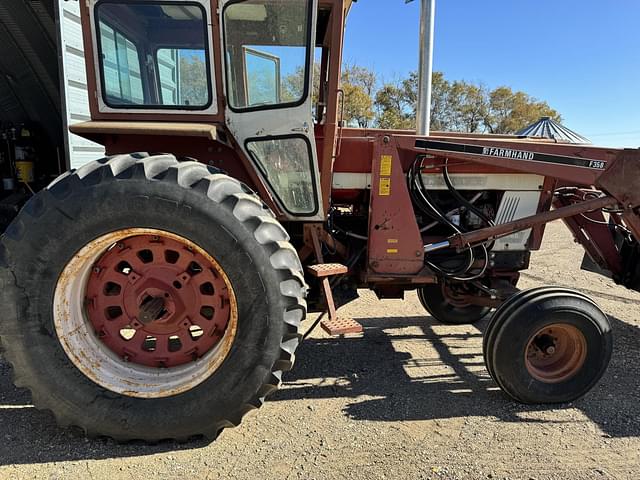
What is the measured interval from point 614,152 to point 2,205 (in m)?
5.36

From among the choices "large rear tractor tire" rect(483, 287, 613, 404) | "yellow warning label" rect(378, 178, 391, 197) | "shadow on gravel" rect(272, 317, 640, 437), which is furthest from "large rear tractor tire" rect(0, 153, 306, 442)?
"large rear tractor tire" rect(483, 287, 613, 404)

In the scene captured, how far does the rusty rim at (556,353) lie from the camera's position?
2689 millimetres

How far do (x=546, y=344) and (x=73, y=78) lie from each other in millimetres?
4221

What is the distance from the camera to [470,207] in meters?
3.14

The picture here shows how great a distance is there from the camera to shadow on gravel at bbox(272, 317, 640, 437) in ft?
8.56

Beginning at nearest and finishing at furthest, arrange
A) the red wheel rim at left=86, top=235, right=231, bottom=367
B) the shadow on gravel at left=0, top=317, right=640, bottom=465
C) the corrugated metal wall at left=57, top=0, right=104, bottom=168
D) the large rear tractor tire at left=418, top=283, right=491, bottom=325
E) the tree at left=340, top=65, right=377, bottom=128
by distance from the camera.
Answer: the shadow on gravel at left=0, top=317, right=640, bottom=465 → the red wheel rim at left=86, top=235, right=231, bottom=367 → the corrugated metal wall at left=57, top=0, right=104, bottom=168 → the large rear tractor tire at left=418, top=283, right=491, bottom=325 → the tree at left=340, top=65, right=377, bottom=128

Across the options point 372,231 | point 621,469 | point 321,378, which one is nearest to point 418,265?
point 372,231

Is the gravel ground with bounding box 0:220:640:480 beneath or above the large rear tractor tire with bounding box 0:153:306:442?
beneath

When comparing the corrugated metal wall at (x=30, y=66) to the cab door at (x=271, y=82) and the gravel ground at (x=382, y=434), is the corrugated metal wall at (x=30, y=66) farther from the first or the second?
the gravel ground at (x=382, y=434)

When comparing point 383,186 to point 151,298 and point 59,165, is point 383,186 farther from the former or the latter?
point 59,165

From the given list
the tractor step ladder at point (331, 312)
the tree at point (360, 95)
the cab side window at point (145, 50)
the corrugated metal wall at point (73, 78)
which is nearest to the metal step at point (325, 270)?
the tractor step ladder at point (331, 312)

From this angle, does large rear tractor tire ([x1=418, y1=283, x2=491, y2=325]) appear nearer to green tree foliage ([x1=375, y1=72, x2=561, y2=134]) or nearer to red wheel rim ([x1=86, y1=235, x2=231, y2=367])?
red wheel rim ([x1=86, y1=235, x2=231, y2=367])

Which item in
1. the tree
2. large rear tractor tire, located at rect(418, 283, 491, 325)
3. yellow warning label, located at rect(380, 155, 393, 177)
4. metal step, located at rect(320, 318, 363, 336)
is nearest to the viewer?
metal step, located at rect(320, 318, 363, 336)

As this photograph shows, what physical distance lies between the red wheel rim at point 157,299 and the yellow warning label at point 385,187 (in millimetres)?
1177
